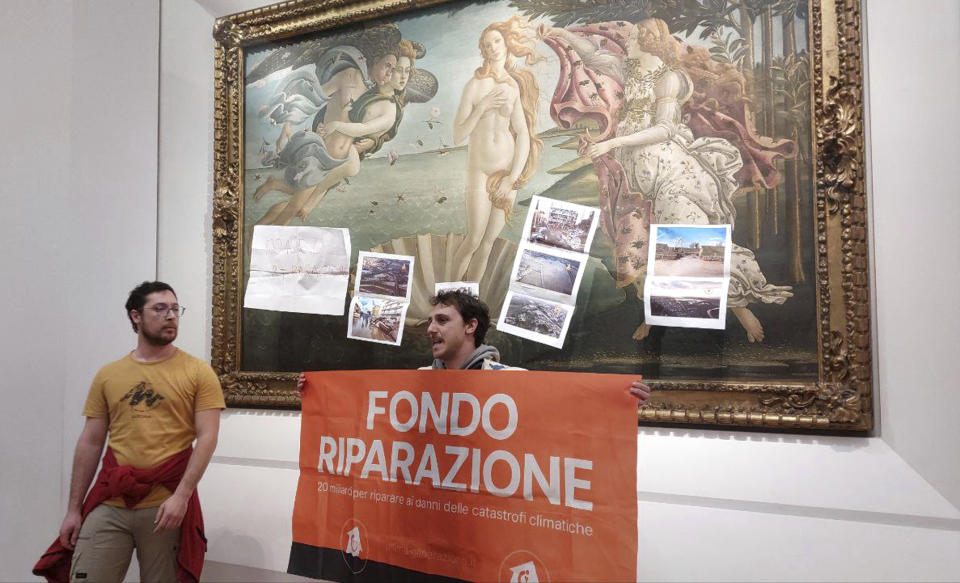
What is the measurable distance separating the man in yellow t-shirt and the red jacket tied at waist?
0.09 ft

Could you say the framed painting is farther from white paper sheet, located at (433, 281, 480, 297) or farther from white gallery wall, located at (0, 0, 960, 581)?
white gallery wall, located at (0, 0, 960, 581)

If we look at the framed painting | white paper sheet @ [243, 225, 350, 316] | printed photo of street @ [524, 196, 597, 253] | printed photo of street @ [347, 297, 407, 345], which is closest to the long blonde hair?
the framed painting

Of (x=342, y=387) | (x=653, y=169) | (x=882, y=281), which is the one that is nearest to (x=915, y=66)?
(x=882, y=281)

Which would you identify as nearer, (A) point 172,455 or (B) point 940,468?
(B) point 940,468

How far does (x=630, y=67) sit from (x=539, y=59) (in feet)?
1.54

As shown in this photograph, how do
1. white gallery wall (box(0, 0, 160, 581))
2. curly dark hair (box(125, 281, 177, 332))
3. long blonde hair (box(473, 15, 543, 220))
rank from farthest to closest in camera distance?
white gallery wall (box(0, 0, 160, 581)) < long blonde hair (box(473, 15, 543, 220)) < curly dark hair (box(125, 281, 177, 332))

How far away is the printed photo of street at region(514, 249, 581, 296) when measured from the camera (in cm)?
332

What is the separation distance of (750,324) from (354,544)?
6.11 ft

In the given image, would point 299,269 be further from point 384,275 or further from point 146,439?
point 146,439

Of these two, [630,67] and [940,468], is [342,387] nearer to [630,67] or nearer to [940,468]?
[630,67]

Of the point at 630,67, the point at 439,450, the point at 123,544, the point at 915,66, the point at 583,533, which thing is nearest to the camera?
the point at 583,533

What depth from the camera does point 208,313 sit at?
430 centimetres

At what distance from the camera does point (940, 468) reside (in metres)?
2.65

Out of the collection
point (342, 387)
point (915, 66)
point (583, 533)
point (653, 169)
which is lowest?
point (583, 533)
